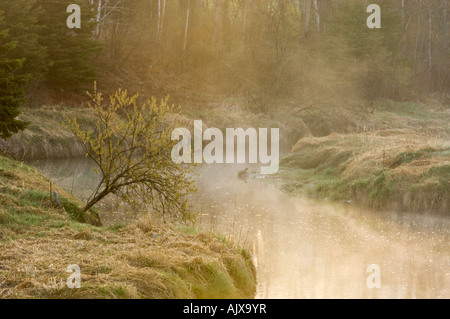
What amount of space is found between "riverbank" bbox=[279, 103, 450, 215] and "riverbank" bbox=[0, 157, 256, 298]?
741 cm

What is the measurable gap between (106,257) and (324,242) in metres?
5.98

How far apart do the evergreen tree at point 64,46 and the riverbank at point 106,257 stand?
51.5 feet

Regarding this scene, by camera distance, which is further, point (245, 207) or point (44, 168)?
point (44, 168)

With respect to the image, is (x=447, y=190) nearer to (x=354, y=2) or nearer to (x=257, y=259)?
(x=257, y=259)

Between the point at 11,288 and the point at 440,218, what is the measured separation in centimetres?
1163

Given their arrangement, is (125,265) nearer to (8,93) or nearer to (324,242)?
(324,242)

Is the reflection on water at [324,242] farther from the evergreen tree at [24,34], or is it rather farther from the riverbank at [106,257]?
the evergreen tree at [24,34]

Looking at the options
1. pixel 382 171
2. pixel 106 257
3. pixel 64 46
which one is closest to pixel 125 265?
pixel 106 257

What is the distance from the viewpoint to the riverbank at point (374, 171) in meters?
16.4

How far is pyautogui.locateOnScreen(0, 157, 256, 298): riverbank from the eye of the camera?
284 inches

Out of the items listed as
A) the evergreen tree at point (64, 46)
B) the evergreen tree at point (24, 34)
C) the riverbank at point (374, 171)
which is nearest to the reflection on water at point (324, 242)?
the riverbank at point (374, 171)
